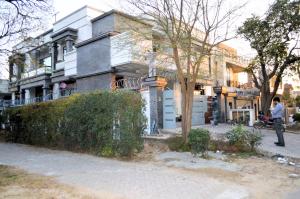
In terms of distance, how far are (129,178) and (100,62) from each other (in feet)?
40.2

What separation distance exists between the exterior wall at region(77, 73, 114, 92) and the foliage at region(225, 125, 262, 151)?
30.8 ft

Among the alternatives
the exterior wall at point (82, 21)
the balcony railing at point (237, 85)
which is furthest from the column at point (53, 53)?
the balcony railing at point (237, 85)

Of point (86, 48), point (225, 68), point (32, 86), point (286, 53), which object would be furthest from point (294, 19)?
point (32, 86)

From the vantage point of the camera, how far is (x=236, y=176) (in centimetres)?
825

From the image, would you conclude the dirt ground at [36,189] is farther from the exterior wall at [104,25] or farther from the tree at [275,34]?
the tree at [275,34]

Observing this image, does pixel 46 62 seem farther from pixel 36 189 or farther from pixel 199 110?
pixel 36 189

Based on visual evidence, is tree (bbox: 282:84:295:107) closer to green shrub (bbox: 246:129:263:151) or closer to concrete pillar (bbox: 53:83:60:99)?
concrete pillar (bbox: 53:83:60:99)

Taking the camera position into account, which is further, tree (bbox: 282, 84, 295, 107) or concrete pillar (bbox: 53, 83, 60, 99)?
tree (bbox: 282, 84, 295, 107)

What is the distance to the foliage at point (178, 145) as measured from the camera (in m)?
11.9

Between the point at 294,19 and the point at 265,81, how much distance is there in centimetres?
449

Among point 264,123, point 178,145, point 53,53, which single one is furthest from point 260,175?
point 53,53

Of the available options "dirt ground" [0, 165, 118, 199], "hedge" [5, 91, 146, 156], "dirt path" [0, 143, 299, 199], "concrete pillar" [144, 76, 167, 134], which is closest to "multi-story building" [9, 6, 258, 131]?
"concrete pillar" [144, 76, 167, 134]

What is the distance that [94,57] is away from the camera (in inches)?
774

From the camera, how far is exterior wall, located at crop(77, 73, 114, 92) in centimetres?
1906
